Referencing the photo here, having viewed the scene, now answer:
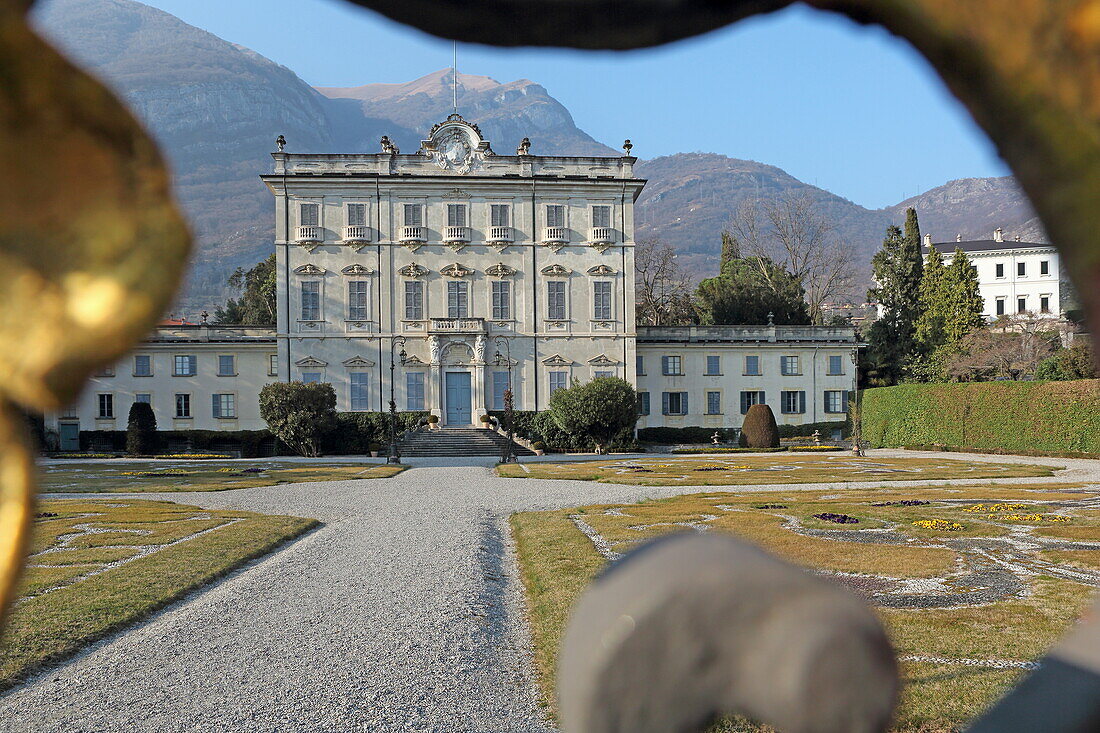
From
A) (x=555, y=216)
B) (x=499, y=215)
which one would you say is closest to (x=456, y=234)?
(x=499, y=215)

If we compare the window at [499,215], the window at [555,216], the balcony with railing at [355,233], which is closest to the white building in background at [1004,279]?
the window at [555,216]

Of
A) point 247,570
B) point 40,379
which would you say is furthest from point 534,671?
point 40,379

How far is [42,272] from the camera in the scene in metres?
0.44

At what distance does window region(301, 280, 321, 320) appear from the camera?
36.3 m

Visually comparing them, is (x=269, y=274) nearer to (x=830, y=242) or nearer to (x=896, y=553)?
(x=830, y=242)

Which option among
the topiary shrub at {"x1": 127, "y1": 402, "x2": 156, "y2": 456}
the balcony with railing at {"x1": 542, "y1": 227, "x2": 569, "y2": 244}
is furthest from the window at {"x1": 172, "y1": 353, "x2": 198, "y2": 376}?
the balcony with railing at {"x1": 542, "y1": 227, "x2": 569, "y2": 244}

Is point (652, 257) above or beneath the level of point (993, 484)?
above

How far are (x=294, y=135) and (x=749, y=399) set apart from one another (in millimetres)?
112692

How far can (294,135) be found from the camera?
133250 mm

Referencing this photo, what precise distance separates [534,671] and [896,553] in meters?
4.49

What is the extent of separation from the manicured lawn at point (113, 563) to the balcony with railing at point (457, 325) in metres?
22.7

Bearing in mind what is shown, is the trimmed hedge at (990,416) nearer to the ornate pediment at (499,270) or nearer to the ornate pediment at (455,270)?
the ornate pediment at (499,270)

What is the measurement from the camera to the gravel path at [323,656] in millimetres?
4074

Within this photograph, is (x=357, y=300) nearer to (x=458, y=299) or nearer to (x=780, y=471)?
(x=458, y=299)
